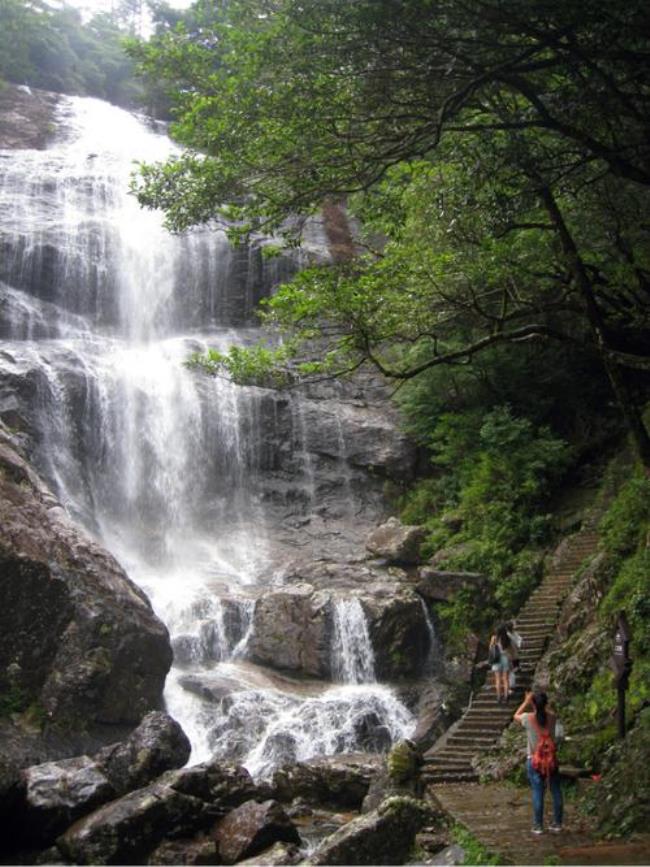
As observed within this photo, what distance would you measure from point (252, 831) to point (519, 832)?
3250mm

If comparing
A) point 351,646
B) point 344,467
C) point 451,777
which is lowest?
point 451,777

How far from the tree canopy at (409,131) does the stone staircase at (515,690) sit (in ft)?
16.6

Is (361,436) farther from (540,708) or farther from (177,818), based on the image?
(540,708)

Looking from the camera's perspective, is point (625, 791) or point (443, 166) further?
point (443, 166)

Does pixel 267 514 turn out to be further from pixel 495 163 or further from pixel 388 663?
pixel 495 163

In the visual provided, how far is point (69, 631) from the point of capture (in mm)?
14523

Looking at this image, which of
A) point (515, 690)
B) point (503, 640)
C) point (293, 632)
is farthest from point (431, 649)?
point (503, 640)

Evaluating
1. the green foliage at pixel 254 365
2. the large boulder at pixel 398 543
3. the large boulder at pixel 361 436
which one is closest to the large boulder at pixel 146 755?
the green foliage at pixel 254 365

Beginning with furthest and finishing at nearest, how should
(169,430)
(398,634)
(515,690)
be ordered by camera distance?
(169,430) → (398,634) → (515,690)

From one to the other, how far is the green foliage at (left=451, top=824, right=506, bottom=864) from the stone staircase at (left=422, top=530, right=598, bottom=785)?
2.66 m

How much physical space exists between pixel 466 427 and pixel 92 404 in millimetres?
10493

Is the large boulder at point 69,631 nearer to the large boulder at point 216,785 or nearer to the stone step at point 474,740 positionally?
the large boulder at point 216,785

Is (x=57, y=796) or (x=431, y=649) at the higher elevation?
(x=431, y=649)

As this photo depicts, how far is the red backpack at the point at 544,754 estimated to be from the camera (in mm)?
7883
